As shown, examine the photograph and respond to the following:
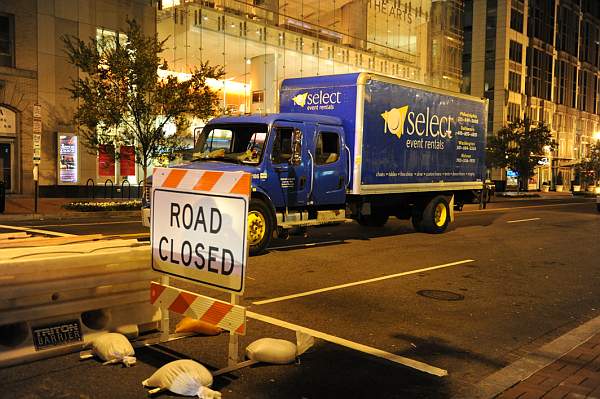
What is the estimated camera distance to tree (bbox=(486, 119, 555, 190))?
4738cm

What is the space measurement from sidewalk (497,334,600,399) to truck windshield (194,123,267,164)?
653 centimetres

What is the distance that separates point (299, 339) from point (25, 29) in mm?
24305

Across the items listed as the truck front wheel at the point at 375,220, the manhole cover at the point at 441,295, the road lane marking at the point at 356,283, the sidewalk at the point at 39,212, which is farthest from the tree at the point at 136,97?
the manhole cover at the point at 441,295

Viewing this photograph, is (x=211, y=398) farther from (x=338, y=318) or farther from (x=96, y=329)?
(x=338, y=318)

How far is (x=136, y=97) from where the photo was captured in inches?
803

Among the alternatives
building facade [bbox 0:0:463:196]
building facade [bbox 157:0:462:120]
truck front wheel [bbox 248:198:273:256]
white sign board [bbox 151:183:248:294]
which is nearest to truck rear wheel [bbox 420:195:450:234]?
truck front wheel [bbox 248:198:273:256]

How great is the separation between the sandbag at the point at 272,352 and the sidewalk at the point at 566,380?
1798mm

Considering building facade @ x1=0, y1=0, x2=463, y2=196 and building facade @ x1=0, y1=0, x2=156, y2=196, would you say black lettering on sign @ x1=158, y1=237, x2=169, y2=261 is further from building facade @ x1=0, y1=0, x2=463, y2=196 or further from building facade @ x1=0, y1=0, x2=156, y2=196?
building facade @ x1=0, y1=0, x2=156, y2=196

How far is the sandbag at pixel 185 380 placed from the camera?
429 centimetres

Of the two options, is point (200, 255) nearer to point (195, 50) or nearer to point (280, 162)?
point (280, 162)

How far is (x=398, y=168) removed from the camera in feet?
45.3

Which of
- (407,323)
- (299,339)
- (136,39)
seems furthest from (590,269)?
(136,39)

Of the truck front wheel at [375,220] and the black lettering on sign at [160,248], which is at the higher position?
the black lettering on sign at [160,248]

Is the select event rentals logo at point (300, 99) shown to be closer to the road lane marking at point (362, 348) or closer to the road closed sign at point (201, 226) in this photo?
the road lane marking at point (362, 348)
